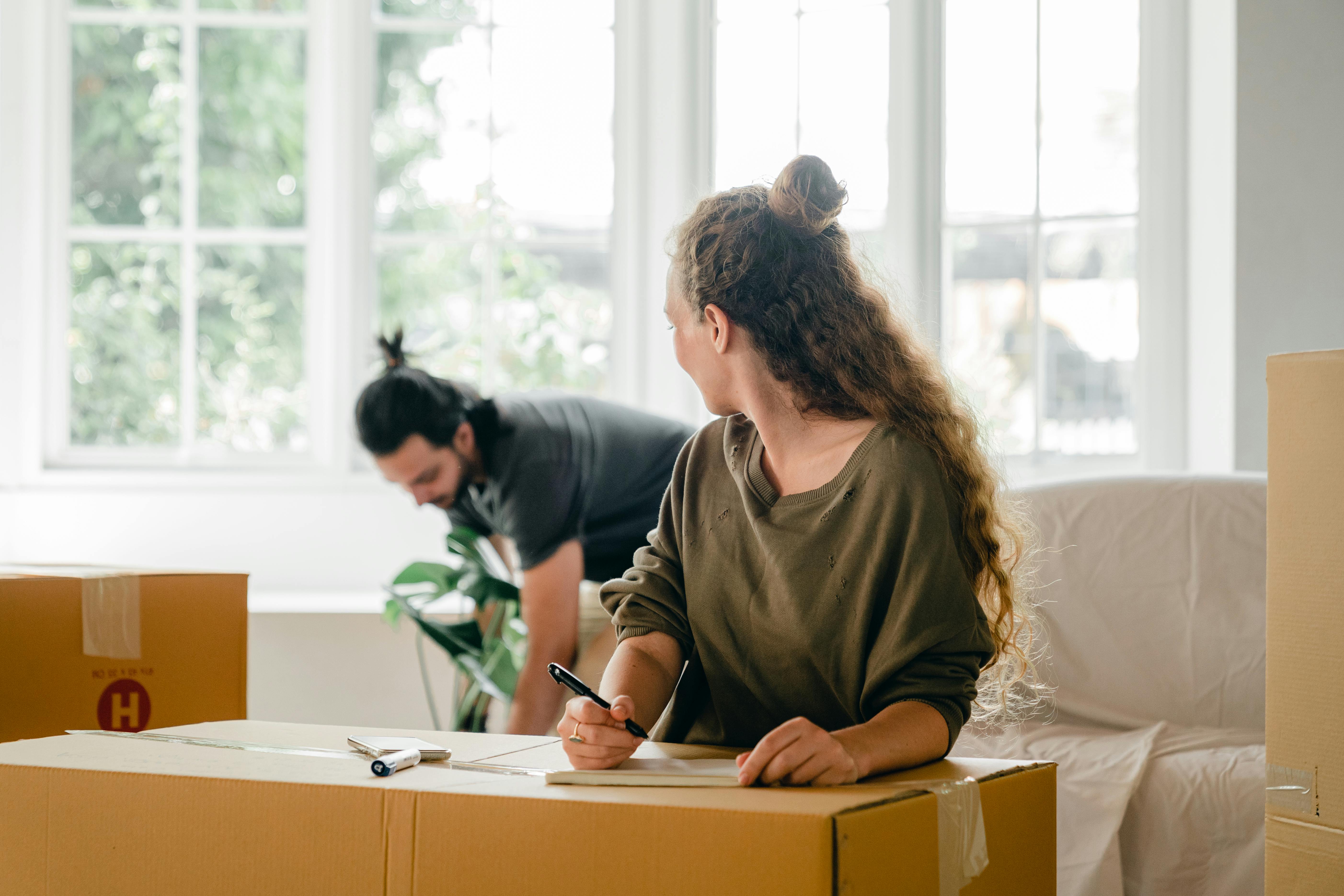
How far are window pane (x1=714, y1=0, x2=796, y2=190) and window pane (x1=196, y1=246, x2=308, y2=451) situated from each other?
3.67ft

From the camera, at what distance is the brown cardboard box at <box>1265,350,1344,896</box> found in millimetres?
731

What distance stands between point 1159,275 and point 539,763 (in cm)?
214

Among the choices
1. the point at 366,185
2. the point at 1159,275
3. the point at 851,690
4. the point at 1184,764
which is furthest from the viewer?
the point at 366,185

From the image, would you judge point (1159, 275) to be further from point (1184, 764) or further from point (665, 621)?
point (665, 621)

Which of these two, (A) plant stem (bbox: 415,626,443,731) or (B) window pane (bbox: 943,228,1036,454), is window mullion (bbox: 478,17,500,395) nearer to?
(A) plant stem (bbox: 415,626,443,731)

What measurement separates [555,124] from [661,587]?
6.36 ft

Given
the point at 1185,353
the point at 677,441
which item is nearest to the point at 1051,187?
the point at 1185,353

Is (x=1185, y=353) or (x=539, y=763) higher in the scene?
(x=1185, y=353)

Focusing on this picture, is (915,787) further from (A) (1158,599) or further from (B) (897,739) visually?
(A) (1158,599)

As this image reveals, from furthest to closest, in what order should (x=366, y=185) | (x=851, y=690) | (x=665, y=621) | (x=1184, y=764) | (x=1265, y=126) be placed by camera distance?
1. (x=366, y=185)
2. (x=1265, y=126)
3. (x=1184, y=764)
4. (x=665, y=621)
5. (x=851, y=690)

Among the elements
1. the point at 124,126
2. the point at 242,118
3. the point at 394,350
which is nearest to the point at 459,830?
the point at 394,350

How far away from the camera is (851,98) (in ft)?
8.64

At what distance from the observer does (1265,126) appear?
2199mm

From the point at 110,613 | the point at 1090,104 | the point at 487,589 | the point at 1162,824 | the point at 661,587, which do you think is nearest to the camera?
the point at 661,587
